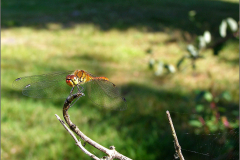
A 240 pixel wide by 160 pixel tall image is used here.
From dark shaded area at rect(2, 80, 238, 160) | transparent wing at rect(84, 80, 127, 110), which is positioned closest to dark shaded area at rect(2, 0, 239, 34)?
dark shaded area at rect(2, 80, 238, 160)

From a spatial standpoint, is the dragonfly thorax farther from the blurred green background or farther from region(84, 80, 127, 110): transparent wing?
the blurred green background

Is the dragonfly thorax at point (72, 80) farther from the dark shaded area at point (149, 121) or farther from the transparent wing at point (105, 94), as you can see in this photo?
the dark shaded area at point (149, 121)

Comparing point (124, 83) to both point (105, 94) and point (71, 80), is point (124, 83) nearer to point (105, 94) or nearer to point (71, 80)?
point (105, 94)

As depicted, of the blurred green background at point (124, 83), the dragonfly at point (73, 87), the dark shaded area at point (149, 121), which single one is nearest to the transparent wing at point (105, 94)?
the dragonfly at point (73, 87)

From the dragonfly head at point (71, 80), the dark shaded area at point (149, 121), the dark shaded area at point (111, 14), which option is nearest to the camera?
the dragonfly head at point (71, 80)

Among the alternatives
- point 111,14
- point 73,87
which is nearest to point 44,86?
point 73,87
